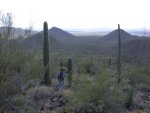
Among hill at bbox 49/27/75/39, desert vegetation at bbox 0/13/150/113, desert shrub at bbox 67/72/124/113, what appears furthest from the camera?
hill at bbox 49/27/75/39

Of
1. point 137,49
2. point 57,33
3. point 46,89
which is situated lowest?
point 46,89

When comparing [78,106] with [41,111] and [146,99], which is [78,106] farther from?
[146,99]

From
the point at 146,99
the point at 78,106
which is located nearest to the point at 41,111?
the point at 78,106

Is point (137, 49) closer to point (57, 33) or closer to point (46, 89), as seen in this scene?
point (46, 89)

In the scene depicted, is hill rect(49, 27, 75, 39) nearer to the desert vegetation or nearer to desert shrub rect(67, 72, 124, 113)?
the desert vegetation

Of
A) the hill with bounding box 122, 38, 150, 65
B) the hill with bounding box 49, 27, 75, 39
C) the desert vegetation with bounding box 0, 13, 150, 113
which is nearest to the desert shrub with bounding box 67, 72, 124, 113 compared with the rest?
the desert vegetation with bounding box 0, 13, 150, 113

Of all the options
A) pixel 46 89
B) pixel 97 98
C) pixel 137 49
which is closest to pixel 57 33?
pixel 137 49

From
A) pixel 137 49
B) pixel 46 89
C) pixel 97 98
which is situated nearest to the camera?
pixel 97 98

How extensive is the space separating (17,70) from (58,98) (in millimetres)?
9171

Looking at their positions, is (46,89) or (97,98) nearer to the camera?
(97,98)

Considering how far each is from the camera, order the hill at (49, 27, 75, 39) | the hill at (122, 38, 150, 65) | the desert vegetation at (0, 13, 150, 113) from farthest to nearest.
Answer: the hill at (49, 27, 75, 39) < the hill at (122, 38, 150, 65) < the desert vegetation at (0, 13, 150, 113)

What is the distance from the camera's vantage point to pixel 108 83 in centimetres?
2123

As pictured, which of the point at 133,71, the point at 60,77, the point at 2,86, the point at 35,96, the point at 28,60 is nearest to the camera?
the point at 2,86

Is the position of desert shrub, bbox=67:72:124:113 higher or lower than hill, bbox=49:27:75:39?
lower
